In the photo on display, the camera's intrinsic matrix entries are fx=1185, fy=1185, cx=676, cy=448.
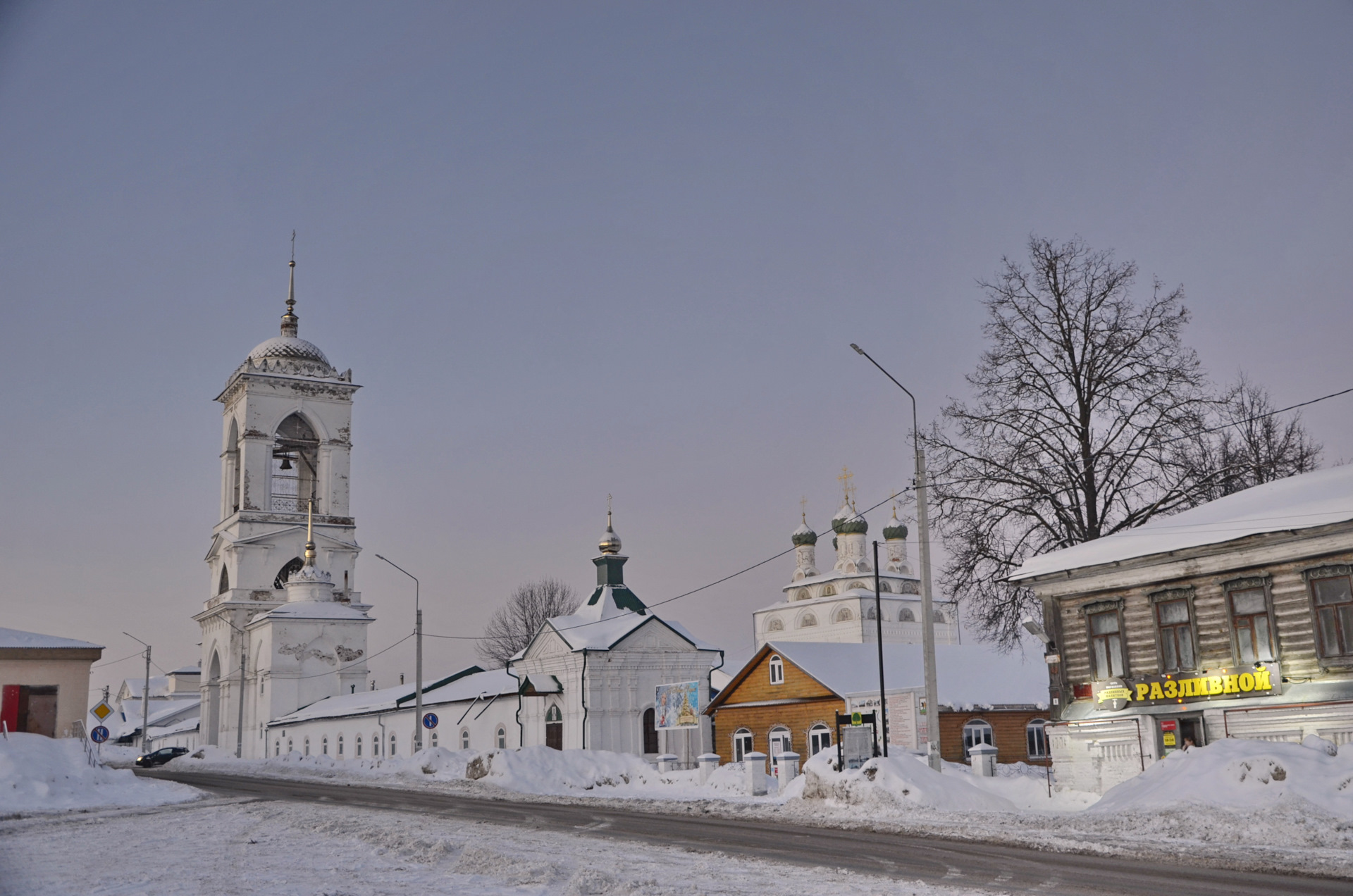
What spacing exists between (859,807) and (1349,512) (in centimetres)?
969

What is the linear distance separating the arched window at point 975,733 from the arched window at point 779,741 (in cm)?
540

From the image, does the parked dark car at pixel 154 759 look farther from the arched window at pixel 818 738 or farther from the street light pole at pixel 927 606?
the street light pole at pixel 927 606

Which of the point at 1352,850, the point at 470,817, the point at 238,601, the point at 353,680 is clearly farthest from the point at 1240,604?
the point at 238,601

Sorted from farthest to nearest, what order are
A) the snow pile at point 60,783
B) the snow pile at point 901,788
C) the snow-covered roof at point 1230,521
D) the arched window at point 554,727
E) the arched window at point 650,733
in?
the arched window at point 650,733 < the arched window at point 554,727 < the snow pile at point 60,783 < the snow-covered roof at point 1230,521 < the snow pile at point 901,788

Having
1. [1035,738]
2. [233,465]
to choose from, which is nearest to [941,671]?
[1035,738]

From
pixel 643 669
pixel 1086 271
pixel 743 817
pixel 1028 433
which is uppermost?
pixel 1086 271

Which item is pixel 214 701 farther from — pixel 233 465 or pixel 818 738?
pixel 818 738

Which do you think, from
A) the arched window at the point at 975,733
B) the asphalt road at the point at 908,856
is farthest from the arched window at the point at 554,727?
the asphalt road at the point at 908,856

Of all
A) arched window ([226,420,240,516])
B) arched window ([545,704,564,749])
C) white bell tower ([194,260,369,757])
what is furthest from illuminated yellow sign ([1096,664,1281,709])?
arched window ([226,420,240,516])

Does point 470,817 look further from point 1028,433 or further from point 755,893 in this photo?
point 1028,433

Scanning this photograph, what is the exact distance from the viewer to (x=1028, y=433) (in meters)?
28.6

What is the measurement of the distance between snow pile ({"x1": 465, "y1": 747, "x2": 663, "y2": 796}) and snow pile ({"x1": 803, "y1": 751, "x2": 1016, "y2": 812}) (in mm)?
11699

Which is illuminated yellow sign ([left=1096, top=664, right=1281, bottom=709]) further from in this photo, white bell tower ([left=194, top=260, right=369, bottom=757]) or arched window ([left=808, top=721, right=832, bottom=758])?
white bell tower ([left=194, top=260, right=369, bottom=757])

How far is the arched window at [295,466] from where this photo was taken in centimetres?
7738
